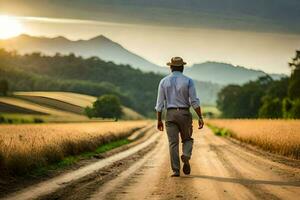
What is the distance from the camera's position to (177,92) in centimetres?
1451

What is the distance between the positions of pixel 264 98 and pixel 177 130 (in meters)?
104

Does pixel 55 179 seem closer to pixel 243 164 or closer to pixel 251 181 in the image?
pixel 251 181

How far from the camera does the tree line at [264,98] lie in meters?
93.1

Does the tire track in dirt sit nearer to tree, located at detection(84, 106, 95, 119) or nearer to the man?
the man

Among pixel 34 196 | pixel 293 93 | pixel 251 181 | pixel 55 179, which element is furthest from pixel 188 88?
pixel 293 93

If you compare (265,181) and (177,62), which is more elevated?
(177,62)

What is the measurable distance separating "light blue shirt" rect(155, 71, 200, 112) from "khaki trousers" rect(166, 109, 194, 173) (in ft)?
0.66

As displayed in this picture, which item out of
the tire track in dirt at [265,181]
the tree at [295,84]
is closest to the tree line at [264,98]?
the tree at [295,84]

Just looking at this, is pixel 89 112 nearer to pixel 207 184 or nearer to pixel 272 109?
pixel 272 109

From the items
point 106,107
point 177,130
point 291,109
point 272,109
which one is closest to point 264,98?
point 272,109

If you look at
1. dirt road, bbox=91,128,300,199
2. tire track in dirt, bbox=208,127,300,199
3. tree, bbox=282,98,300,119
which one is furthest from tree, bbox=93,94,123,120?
dirt road, bbox=91,128,300,199

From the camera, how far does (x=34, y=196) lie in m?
11.2

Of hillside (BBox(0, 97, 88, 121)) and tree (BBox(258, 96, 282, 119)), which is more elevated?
tree (BBox(258, 96, 282, 119))

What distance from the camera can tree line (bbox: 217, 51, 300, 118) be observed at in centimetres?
9306
